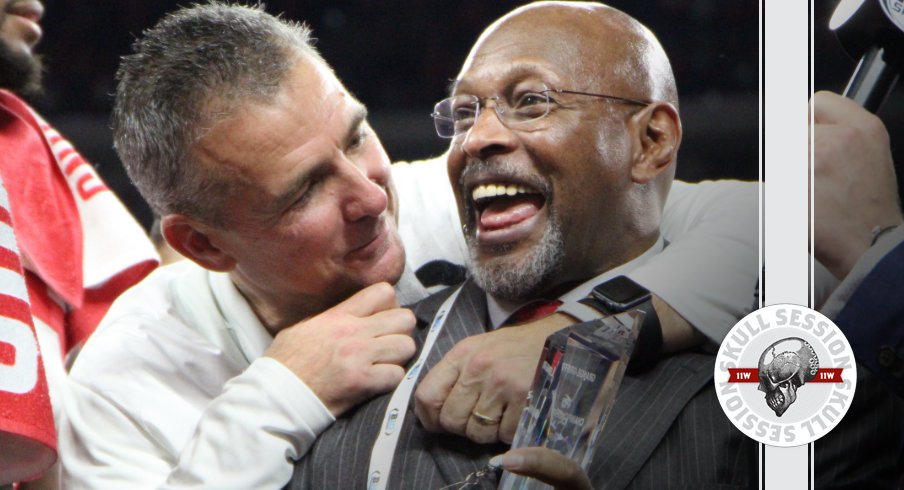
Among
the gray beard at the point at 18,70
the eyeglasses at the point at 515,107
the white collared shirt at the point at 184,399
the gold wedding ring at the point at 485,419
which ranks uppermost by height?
the eyeglasses at the point at 515,107

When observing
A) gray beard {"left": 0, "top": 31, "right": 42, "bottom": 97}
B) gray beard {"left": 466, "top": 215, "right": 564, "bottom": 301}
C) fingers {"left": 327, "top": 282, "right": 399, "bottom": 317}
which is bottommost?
fingers {"left": 327, "top": 282, "right": 399, "bottom": 317}

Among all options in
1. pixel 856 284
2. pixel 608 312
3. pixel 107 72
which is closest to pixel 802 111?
pixel 856 284

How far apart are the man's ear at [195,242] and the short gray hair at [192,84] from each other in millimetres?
12

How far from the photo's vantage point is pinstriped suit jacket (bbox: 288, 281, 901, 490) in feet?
4.08

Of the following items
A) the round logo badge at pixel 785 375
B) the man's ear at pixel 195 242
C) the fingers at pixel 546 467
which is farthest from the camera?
the man's ear at pixel 195 242

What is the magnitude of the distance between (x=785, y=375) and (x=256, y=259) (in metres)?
0.61

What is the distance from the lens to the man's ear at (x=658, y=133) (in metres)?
A: 1.31

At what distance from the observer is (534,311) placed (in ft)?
4.37

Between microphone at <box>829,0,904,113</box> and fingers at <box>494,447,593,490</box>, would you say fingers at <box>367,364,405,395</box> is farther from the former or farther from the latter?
microphone at <box>829,0,904,113</box>

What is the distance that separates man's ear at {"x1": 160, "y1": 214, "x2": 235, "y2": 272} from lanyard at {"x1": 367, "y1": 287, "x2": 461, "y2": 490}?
0.26m

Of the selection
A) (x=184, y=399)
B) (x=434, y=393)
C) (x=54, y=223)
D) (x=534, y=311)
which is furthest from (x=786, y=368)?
(x=54, y=223)

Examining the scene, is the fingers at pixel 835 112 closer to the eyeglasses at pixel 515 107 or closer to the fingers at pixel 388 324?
the eyeglasses at pixel 515 107

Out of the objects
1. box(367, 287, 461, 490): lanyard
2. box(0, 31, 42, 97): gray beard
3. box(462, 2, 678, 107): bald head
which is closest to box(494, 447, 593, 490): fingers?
box(367, 287, 461, 490): lanyard

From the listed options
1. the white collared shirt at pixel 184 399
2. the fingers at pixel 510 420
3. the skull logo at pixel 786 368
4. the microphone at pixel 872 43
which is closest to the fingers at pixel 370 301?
the white collared shirt at pixel 184 399
